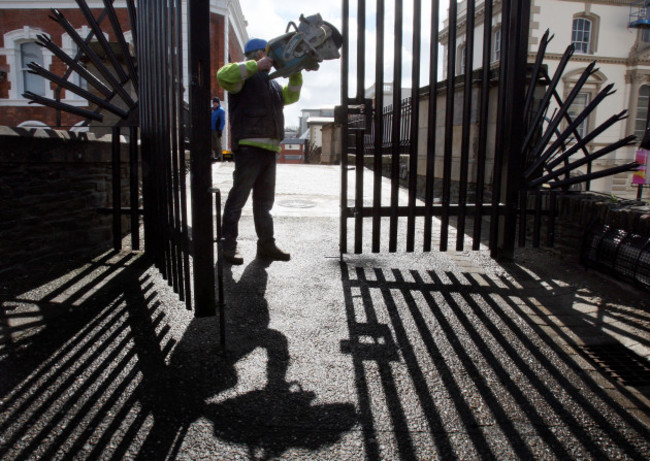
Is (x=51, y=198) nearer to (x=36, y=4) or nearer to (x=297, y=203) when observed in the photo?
(x=297, y=203)

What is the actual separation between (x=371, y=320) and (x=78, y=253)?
2.95 meters

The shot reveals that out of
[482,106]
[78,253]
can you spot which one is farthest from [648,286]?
[78,253]

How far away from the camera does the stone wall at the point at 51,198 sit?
13.4 feet

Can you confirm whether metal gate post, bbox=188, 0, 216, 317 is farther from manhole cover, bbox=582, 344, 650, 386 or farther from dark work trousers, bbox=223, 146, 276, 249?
manhole cover, bbox=582, 344, 650, 386

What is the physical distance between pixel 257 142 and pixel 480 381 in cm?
287

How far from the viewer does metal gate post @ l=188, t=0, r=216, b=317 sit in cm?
290

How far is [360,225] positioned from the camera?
4875 mm

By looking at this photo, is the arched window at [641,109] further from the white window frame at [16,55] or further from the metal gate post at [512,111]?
the white window frame at [16,55]

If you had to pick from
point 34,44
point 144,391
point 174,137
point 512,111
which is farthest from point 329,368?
point 34,44

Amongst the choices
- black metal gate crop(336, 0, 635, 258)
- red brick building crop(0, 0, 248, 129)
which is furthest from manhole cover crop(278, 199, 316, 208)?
red brick building crop(0, 0, 248, 129)

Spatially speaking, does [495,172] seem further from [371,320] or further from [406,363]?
[406,363]

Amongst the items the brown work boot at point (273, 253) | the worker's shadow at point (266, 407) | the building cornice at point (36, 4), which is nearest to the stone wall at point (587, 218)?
the brown work boot at point (273, 253)

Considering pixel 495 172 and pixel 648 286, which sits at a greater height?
pixel 495 172

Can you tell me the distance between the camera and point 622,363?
9.53 ft
